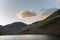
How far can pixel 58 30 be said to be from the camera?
197 metres

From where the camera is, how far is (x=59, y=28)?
199375 millimetres

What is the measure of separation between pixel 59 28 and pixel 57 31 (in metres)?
6.84

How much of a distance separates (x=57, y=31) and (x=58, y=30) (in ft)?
13.0

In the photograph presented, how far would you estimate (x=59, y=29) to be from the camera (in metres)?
198

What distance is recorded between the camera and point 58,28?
199875mm

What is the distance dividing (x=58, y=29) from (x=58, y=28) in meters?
1.36

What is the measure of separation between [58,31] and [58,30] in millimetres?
5838

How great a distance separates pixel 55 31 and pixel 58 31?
6.69 metres

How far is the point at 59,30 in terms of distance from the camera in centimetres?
19625

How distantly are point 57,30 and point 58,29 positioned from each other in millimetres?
1385

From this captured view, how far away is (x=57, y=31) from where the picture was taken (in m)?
194

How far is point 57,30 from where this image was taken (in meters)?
199

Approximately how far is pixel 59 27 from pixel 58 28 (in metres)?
1.57

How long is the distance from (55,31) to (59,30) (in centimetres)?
407
